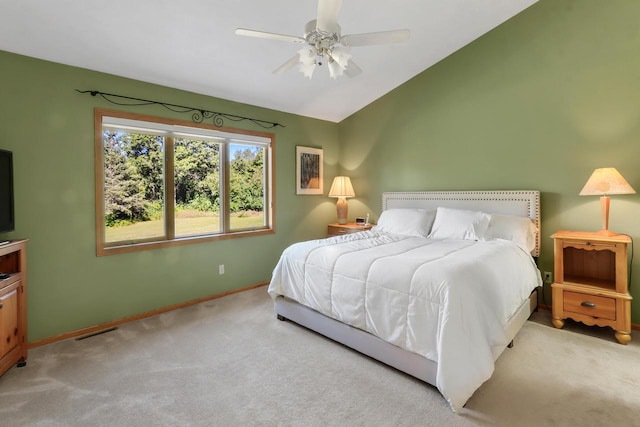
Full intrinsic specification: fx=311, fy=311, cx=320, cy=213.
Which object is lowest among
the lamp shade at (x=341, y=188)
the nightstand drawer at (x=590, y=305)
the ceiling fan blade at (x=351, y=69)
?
the nightstand drawer at (x=590, y=305)

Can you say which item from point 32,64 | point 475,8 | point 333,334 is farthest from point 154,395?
point 475,8

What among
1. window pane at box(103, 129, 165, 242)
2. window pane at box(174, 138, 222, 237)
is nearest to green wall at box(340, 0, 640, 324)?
window pane at box(174, 138, 222, 237)

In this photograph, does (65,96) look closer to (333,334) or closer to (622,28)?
(333,334)

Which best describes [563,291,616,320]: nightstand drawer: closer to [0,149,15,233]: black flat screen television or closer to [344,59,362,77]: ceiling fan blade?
[344,59,362,77]: ceiling fan blade

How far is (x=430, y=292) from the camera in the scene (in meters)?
1.94

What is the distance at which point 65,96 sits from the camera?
109 inches

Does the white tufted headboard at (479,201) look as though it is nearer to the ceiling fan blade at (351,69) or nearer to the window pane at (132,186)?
the ceiling fan blade at (351,69)

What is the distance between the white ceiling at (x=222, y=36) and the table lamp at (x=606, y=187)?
1944 millimetres

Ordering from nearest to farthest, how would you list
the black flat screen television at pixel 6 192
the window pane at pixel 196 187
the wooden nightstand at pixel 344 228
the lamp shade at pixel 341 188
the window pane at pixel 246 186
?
the black flat screen television at pixel 6 192 < the window pane at pixel 196 187 < the window pane at pixel 246 186 < the wooden nightstand at pixel 344 228 < the lamp shade at pixel 341 188

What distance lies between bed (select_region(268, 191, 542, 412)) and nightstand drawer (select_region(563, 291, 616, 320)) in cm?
28

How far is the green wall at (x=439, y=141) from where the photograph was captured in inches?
105

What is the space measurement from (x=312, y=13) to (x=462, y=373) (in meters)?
2.92

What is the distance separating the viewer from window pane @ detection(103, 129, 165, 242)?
3104mm

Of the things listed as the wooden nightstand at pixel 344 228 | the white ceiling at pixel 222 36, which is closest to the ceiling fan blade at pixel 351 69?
the white ceiling at pixel 222 36
